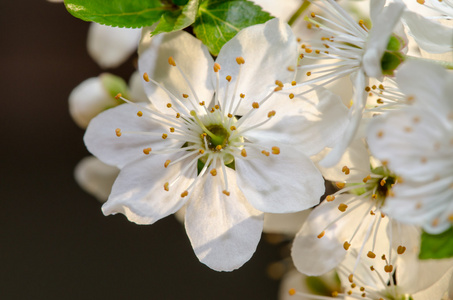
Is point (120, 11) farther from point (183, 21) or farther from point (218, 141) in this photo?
point (218, 141)

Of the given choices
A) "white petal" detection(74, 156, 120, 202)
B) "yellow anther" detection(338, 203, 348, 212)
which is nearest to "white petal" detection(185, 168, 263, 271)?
"yellow anther" detection(338, 203, 348, 212)

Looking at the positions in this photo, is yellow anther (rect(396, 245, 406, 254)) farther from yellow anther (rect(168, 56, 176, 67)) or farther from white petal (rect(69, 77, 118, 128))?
white petal (rect(69, 77, 118, 128))

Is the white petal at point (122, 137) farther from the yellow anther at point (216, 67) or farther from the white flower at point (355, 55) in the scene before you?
the white flower at point (355, 55)

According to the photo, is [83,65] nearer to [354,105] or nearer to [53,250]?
[53,250]

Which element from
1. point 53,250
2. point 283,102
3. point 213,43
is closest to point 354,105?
point 283,102

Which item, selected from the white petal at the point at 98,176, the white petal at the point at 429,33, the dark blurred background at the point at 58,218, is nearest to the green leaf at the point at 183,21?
the white petal at the point at 429,33

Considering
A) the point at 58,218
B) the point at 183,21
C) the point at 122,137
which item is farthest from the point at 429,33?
the point at 58,218
